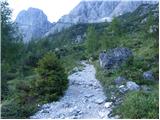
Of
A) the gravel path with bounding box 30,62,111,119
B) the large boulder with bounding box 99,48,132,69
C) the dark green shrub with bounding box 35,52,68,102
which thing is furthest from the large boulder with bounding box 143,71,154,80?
the dark green shrub with bounding box 35,52,68,102

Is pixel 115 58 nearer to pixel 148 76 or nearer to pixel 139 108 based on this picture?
pixel 148 76

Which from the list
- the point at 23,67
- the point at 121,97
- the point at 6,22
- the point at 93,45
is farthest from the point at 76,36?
the point at 121,97

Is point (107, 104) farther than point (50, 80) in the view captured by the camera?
No

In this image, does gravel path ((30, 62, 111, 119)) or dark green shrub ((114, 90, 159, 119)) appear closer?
dark green shrub ((114, 90, 159, 119))

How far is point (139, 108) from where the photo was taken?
14.6 metres

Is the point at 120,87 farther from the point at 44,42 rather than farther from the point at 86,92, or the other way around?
the point at 44,42

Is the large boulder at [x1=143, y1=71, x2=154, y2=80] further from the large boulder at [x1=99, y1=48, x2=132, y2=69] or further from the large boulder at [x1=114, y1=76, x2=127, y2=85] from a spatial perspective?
the large boulder at [x1=99, y1=48, x2=132, y2=69]

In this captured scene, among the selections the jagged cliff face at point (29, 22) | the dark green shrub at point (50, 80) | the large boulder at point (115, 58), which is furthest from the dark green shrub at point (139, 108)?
the jagged cliff face at point (29, 22)

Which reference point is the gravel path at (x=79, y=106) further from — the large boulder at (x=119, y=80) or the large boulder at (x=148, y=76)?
the large boulder at (x=148, y=76)

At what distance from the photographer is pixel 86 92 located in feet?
70.4

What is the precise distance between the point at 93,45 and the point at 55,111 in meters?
47.4

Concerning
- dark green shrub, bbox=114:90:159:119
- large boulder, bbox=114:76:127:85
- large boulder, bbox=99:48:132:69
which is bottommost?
dark green shrub, bbox=114:90:159:119

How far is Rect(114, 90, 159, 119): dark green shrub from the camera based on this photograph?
14133mm

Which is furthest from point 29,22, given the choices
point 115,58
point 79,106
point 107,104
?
point 107,104
